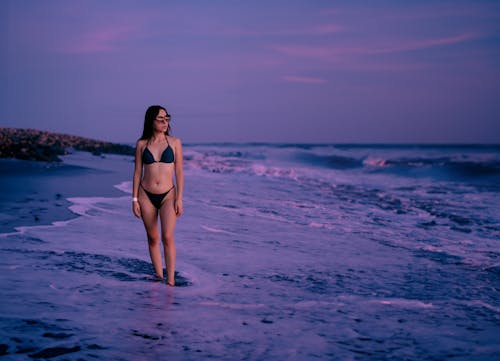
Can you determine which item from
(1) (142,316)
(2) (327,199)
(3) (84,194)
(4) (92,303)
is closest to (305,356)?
(1) (142,316)

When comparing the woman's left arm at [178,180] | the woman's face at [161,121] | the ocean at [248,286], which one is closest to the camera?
the ocean at [248,286]

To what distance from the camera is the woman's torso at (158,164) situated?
523 cm

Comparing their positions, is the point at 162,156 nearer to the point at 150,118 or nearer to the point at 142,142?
the point at 142,142

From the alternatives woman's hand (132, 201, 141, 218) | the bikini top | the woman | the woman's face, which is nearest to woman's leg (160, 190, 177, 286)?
the woman

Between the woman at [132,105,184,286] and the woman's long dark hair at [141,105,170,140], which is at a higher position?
the woman's long dark hair at [141,105,170,140]

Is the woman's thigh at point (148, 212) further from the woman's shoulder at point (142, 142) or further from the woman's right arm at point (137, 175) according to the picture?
the woman's shoulder at point (142, 142)

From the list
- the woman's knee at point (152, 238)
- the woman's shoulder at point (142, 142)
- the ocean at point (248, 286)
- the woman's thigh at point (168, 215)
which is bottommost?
the ocean at point (248, 286)

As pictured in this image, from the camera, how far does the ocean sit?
3.59 m

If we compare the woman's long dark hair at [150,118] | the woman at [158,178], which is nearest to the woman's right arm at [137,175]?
the woman at [158,178]

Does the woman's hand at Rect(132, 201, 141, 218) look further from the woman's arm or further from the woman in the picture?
the woman's arm

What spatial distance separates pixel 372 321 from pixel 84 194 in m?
8.93

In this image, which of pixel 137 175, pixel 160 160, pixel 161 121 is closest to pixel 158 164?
pixel 160 160

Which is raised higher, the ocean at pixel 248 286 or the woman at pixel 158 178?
the woman at pixel 158 178

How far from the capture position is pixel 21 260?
18.6ft
